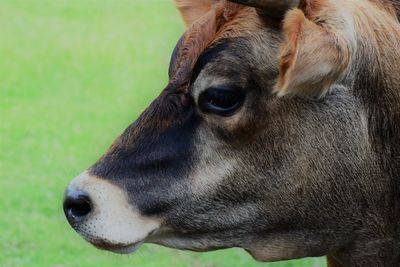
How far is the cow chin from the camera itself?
13.9 ft

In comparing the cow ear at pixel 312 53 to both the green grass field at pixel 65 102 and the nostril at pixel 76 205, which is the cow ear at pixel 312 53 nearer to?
the nostril at pixel 76 205

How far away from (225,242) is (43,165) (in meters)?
7.41

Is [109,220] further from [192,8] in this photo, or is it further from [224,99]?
[192,8]

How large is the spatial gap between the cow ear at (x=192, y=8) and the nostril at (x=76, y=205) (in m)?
1.20

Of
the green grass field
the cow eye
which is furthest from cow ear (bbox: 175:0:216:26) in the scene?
the cow eye

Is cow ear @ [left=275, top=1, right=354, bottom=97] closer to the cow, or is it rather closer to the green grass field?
the cow

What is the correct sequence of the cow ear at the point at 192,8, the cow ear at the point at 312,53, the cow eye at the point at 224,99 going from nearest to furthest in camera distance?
1. the cow ear at the point at 312,53
2. the cow eye at the point at 224,99
3. the cow ear at the point at 192,8

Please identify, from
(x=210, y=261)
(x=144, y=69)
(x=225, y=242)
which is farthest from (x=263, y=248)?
(x=144, y=69)

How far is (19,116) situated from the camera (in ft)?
44.5

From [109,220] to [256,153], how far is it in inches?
26.7

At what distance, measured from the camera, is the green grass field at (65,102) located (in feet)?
30.0

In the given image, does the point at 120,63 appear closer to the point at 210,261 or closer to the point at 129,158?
the point at 210,261

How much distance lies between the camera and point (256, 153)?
14.1ft

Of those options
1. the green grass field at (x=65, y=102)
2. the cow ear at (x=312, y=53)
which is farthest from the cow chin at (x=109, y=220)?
the green grass field at (x=65, y=102)
